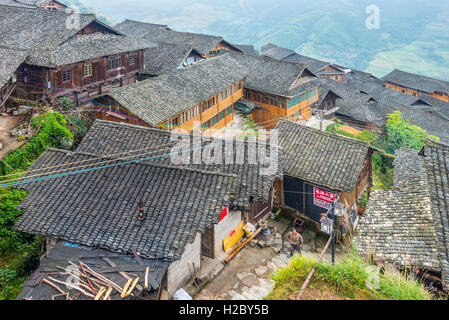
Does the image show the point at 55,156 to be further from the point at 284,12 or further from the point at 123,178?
the point at 284,12

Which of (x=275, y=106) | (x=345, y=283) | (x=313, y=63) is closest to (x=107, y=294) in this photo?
(x=345, y=283)

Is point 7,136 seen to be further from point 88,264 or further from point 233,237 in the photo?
point 233,237

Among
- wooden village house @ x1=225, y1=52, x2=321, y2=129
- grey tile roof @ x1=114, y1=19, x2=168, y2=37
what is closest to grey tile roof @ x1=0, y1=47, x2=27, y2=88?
wooden village house @ x1=225, y1=52, x2=321, y2=129

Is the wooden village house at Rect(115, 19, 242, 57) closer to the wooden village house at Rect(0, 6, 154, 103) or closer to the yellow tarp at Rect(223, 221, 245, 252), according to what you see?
the wooden village house at Rect(0, 6, 154, 103)

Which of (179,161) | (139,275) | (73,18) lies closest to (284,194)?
(179,161)

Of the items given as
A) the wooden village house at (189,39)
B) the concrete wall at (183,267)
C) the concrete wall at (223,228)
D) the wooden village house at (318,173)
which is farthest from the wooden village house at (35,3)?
the concrete wall at (183,267)
